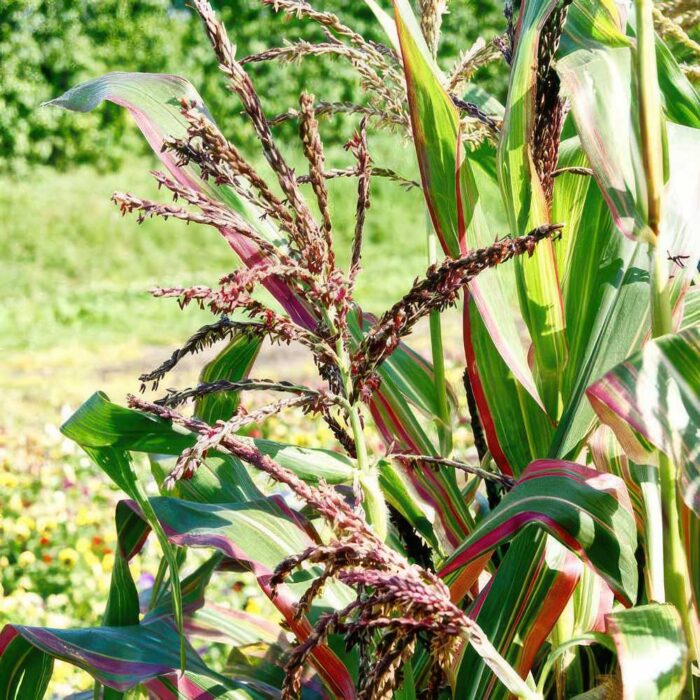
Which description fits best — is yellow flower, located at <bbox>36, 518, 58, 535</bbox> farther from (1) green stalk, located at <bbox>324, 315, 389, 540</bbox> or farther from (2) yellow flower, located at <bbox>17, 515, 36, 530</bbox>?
(1) green stalk, located at <bbox>324, 315, 389, 540</bbox>

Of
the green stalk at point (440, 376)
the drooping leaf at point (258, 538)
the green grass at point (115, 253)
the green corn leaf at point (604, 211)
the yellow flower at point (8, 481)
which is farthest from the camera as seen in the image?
the green grass at point (115, 253)

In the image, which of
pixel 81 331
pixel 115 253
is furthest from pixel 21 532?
pixel 115 253

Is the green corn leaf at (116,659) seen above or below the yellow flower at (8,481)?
above

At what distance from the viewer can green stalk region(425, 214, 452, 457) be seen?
110 centimetres

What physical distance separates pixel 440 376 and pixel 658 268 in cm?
42

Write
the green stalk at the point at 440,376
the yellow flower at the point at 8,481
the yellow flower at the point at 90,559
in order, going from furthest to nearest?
the yellow flower at the point at 8,481, the yellow flower at the point at 90,559, the green stalk at the point at 440,376

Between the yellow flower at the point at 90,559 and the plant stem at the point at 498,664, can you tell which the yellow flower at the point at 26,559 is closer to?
the yellow flower at the point at 90,559

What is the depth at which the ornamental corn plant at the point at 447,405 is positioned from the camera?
0.71 metres

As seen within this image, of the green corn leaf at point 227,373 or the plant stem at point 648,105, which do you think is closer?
the plant stem at point 648,105

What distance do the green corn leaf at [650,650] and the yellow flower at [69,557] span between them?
208 cm

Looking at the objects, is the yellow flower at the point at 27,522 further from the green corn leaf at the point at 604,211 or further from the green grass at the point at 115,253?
the green grass at the point at 115,253

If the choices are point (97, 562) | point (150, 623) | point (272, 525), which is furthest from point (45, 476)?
point (272, 525)

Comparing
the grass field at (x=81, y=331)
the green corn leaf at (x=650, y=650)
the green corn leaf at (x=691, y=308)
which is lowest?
the grass field at (x=81, y=331)

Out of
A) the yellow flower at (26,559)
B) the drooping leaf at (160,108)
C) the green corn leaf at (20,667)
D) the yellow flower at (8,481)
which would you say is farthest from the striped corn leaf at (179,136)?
the yellow flower at (8,481)
